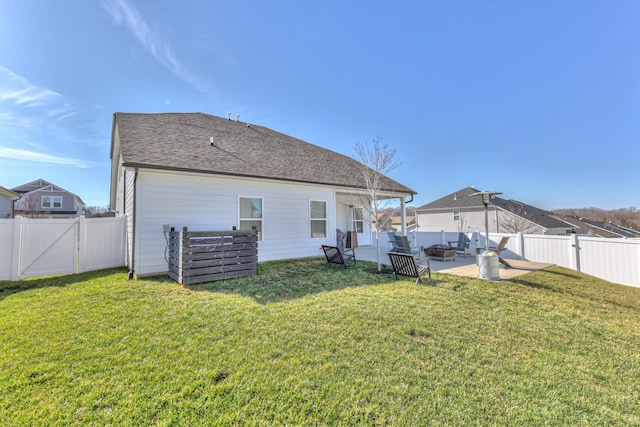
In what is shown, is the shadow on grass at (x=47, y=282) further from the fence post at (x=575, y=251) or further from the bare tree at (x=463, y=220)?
the bare tree at (x=463, y=220)

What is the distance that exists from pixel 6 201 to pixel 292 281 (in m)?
21.8

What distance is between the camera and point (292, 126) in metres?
15.3

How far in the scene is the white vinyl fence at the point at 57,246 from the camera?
21.7 feet

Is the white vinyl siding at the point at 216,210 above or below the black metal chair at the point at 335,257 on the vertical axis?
above

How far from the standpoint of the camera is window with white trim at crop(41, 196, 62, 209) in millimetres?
29609

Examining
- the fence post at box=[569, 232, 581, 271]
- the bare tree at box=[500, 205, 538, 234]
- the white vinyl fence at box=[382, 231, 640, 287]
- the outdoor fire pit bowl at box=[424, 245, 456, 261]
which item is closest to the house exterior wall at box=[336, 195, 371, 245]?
the outdoor fire pit bowl at box=[424, 245, 456, 261]

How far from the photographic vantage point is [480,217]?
82.1ft

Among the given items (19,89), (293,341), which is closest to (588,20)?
(293,341)

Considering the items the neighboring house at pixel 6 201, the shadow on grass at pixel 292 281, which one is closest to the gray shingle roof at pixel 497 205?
the shadow on grass at pixel 292 281

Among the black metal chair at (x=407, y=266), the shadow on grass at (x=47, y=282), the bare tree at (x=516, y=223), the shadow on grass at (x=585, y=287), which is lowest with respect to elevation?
the shadow on grass at (x=585, y=287)

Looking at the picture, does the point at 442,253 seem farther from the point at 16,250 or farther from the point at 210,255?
the point at 16,250

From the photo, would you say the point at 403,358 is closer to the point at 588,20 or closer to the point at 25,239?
the point at 25,239

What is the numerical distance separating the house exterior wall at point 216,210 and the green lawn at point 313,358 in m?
1.75

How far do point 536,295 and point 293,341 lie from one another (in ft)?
19.3
